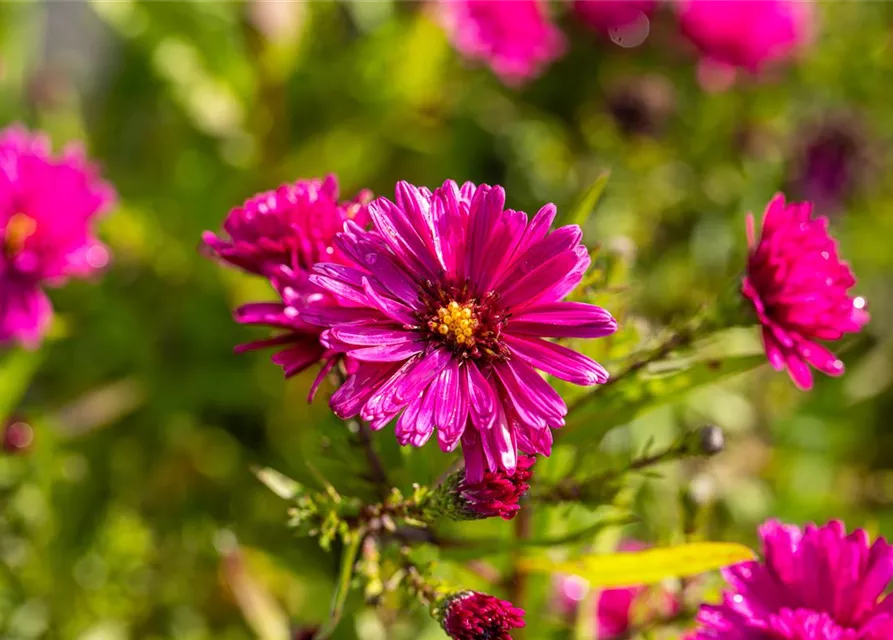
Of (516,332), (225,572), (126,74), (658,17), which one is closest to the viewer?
(516,332)

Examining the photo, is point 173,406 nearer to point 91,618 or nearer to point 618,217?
point 91,618

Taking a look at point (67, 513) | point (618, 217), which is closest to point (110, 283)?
point (67, 513)

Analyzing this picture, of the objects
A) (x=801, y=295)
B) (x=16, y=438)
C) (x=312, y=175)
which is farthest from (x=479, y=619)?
(x=312, y=175)

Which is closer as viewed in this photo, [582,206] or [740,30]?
[582,206]

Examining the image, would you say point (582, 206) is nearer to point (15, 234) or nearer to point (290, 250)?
point (290, 250)

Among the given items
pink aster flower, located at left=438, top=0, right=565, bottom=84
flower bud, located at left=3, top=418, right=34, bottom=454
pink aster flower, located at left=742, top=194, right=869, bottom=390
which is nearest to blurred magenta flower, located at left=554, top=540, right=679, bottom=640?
pink aster flower, located at left=742, top=194, right=869, bottom=390

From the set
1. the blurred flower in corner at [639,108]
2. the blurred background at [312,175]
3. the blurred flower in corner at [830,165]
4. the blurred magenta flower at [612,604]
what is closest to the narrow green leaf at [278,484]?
the blurred magenta flower at [612,604]

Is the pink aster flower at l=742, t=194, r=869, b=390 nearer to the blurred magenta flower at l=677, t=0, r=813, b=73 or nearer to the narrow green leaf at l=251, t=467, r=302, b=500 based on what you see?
the narrow green leaf at l=251, t=467, r=302, b=500
